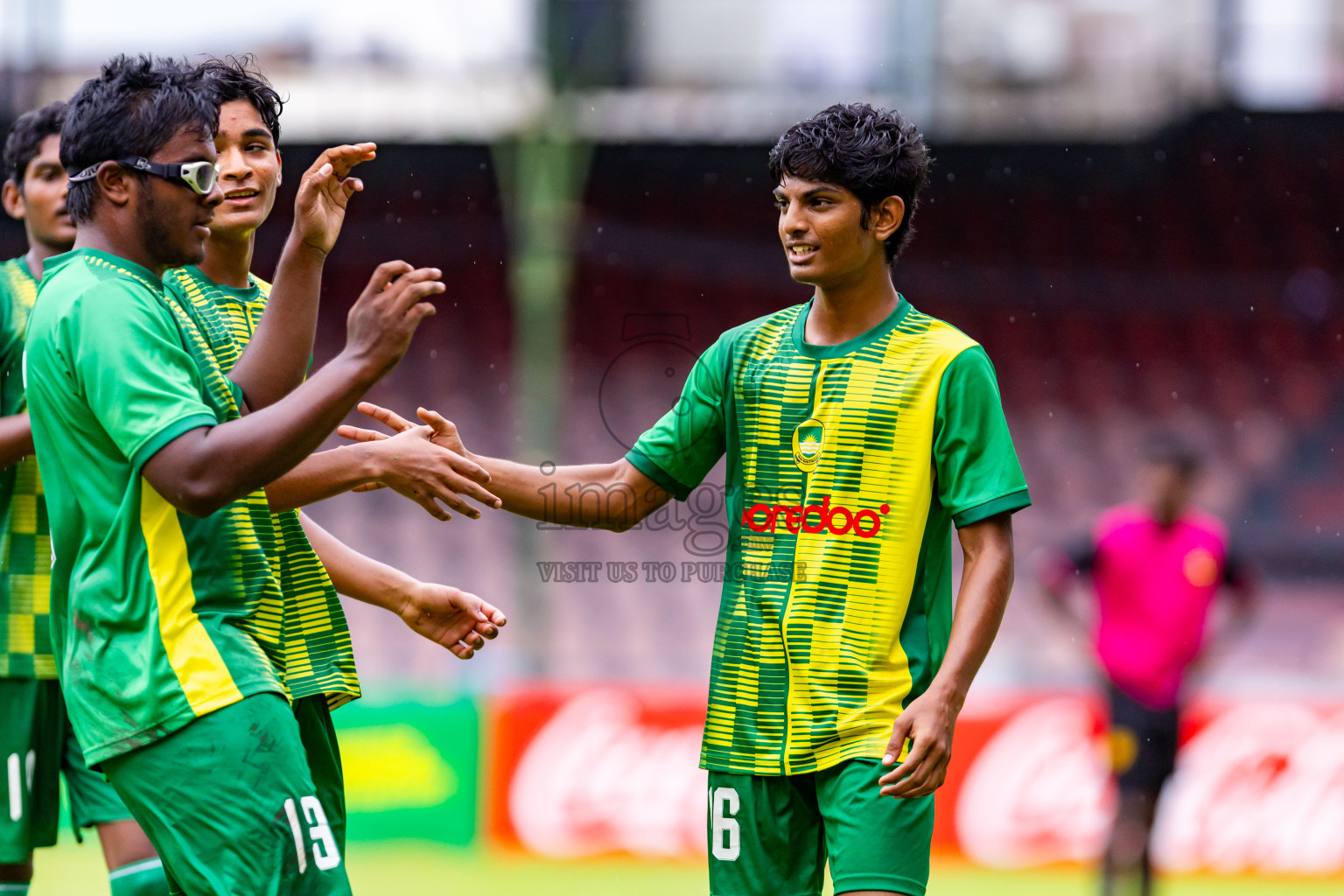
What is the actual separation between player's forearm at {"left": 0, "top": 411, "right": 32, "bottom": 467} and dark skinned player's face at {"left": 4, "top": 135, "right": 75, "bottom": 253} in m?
0.65

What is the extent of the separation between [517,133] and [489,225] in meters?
2.03

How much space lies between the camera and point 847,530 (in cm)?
290

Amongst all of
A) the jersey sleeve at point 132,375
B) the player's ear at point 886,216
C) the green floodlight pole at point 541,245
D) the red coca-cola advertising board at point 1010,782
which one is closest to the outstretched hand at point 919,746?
the player's ear at point 886,216

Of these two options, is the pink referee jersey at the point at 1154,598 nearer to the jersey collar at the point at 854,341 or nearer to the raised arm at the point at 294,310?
the jersey collar at the point at 854,341

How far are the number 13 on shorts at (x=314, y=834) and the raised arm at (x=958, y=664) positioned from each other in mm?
955

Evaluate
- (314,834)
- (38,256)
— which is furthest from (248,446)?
(38,256)

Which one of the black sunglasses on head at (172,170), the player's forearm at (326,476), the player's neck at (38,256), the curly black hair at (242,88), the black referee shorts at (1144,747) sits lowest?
the black referee shorts at (1144,747)

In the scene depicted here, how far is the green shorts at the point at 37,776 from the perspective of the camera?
355cm

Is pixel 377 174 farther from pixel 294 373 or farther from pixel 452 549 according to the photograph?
pixel 294 373

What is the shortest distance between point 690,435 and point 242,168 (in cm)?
102

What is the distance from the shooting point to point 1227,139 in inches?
521

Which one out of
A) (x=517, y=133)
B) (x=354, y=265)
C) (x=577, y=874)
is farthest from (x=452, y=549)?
(x=577, y=874)

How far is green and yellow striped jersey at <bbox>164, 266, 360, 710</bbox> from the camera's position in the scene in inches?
107

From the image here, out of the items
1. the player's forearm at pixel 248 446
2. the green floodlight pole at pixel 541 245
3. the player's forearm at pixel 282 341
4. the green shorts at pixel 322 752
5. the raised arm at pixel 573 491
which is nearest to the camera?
the player's forearm at pixel 248 446
